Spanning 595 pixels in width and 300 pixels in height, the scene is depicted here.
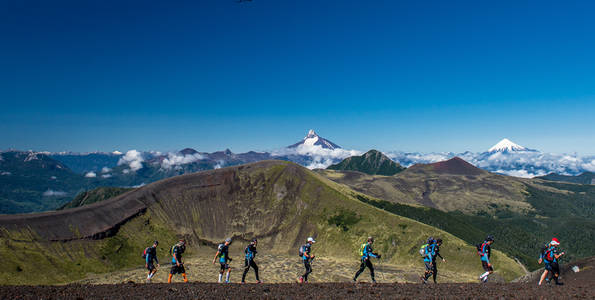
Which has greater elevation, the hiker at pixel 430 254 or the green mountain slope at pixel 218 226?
the hiker at pixel 430 254

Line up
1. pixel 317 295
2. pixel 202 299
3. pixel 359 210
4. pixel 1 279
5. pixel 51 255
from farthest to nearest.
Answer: pixel 359 210
pixel 51 255
pixel 1 279
pixel 317 295
pixel 202 299

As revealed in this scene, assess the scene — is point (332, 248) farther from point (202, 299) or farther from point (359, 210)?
point (202, 299)

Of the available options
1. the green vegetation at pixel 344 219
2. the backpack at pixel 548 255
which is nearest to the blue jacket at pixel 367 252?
the backpack at pixel 548 255

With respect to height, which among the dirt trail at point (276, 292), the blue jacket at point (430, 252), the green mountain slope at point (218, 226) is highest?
the blue jacket at point (430, 252)

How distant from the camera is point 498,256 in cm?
9431

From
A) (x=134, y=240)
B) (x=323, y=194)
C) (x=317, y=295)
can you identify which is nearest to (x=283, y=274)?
(x=317, y=295)

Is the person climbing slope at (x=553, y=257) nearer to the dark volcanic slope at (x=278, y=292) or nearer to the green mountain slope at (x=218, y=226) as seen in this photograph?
the dark volcanic slope at (x=278, y=292)

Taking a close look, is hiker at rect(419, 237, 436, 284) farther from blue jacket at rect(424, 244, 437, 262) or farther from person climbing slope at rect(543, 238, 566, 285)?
person climbing slope at rect(543, 238, 566, 285)

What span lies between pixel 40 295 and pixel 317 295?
15.8 metres

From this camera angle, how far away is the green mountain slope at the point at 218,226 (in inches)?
3120

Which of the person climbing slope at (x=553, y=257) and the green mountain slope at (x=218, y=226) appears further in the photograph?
the green mountain slope at (x=218, y=226)

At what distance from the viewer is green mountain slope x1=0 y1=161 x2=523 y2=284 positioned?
79.2 m

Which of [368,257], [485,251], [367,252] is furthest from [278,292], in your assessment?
[485,251]

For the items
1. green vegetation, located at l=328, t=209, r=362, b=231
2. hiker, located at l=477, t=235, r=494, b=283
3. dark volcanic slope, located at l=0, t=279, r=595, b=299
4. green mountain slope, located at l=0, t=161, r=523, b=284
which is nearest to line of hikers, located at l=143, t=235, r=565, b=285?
hiker, located at l=477, t=235, r=494, b=283
